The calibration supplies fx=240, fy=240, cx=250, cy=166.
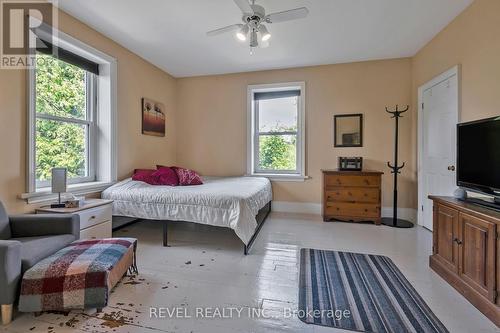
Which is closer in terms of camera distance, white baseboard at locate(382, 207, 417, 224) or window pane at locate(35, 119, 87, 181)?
window pane at locate(35, 119, 87, 181)

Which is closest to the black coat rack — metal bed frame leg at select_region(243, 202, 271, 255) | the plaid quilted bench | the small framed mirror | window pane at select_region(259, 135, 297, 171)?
the small framed mirror

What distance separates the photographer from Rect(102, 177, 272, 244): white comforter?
8.63 feet

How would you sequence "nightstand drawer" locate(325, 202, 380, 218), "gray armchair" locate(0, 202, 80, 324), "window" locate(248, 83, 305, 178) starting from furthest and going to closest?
1. "window" locate(248, 83, 305, 178)
2. "nightstand drawer" locate(325, 202, 380, 218)
3. "gray armchair" locate(0, 202, 80, 324)

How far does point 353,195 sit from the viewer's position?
389 cm

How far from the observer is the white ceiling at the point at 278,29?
2627 millimetres

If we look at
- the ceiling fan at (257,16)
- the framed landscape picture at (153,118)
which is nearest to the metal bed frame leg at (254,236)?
the ceiling fan at (257,16)

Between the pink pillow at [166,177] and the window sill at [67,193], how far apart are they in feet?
2.01

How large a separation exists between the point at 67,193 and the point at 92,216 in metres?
0.48

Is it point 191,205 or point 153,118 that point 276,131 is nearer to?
point 153,118

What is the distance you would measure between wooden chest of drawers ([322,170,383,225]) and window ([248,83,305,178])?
2.28ft

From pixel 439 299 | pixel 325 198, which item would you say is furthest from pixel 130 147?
pixel 439 299

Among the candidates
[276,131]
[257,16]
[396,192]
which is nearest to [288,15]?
[257,16]

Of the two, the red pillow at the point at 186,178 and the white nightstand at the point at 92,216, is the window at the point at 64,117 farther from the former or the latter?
the red pillow at the point at 186,178

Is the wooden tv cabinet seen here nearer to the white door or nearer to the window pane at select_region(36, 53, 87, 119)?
the white door
